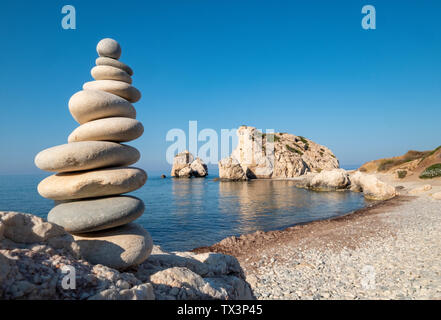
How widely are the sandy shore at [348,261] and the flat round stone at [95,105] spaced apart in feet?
18.8

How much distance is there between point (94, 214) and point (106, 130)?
157 cm

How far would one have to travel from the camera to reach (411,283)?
22.2 ft

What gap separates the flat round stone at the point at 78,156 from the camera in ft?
14.8

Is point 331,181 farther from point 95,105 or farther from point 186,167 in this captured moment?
point 186,167

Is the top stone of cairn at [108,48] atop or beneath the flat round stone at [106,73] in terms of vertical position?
atop

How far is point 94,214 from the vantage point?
4473mm

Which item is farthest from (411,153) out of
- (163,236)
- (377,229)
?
(163,236)

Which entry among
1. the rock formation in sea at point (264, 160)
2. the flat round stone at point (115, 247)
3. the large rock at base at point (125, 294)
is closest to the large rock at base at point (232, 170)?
the rock formation in sea at point (264, 160)

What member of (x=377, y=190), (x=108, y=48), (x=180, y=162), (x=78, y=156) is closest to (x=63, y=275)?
(x=78, y=156)

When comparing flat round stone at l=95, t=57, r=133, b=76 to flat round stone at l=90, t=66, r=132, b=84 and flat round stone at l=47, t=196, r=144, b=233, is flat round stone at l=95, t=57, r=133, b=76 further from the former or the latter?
flat round stone at l=47, t=196, r=144, b=233

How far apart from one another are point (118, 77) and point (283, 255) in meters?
8.62

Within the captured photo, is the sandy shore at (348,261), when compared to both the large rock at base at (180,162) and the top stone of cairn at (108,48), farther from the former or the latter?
the large rock at base at (180,162)

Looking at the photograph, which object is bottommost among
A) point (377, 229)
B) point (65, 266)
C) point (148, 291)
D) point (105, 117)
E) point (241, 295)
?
point (377, 229)
